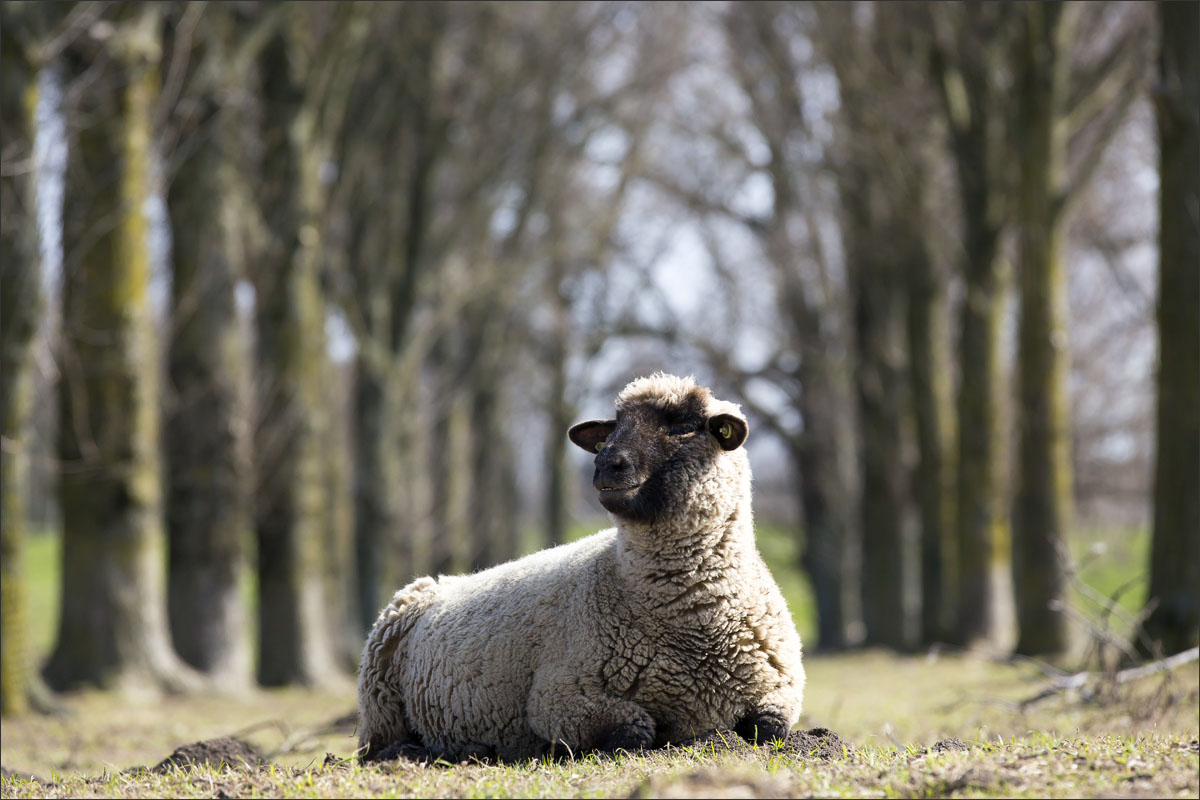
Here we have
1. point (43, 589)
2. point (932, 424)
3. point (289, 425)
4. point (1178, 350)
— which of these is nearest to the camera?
point (1178, 350)

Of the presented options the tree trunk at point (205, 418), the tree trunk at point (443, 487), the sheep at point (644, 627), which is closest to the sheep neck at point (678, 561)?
the sheep at point (644, 627)

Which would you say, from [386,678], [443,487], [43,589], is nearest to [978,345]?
[386,678]

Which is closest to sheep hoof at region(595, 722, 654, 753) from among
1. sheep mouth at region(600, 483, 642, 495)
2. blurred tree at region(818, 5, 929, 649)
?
sheep mouth at region(600, 483, 642, 495)

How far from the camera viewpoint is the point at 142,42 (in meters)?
13.5

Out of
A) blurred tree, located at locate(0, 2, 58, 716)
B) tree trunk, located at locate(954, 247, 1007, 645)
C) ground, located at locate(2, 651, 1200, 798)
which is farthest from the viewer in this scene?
tree trunk, located at locate(954, 247, 1007, 645)

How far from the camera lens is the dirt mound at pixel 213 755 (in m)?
6.68

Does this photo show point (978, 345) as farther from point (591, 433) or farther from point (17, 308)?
point (17, 308)

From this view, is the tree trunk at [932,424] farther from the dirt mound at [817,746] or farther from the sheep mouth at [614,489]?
the sheep mouth at [614,489]

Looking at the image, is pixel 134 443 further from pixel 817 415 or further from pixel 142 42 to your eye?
pixel 817 415

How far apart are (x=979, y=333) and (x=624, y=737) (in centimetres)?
1376

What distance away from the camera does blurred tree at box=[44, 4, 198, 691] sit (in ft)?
43.5

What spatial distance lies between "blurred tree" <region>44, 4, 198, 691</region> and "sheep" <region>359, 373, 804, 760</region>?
7170 mm

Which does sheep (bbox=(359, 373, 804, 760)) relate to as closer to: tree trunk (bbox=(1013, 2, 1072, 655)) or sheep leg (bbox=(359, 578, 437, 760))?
sheep leg (bbox=(359, 578, 437, 760))

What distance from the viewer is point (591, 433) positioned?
7289mm
